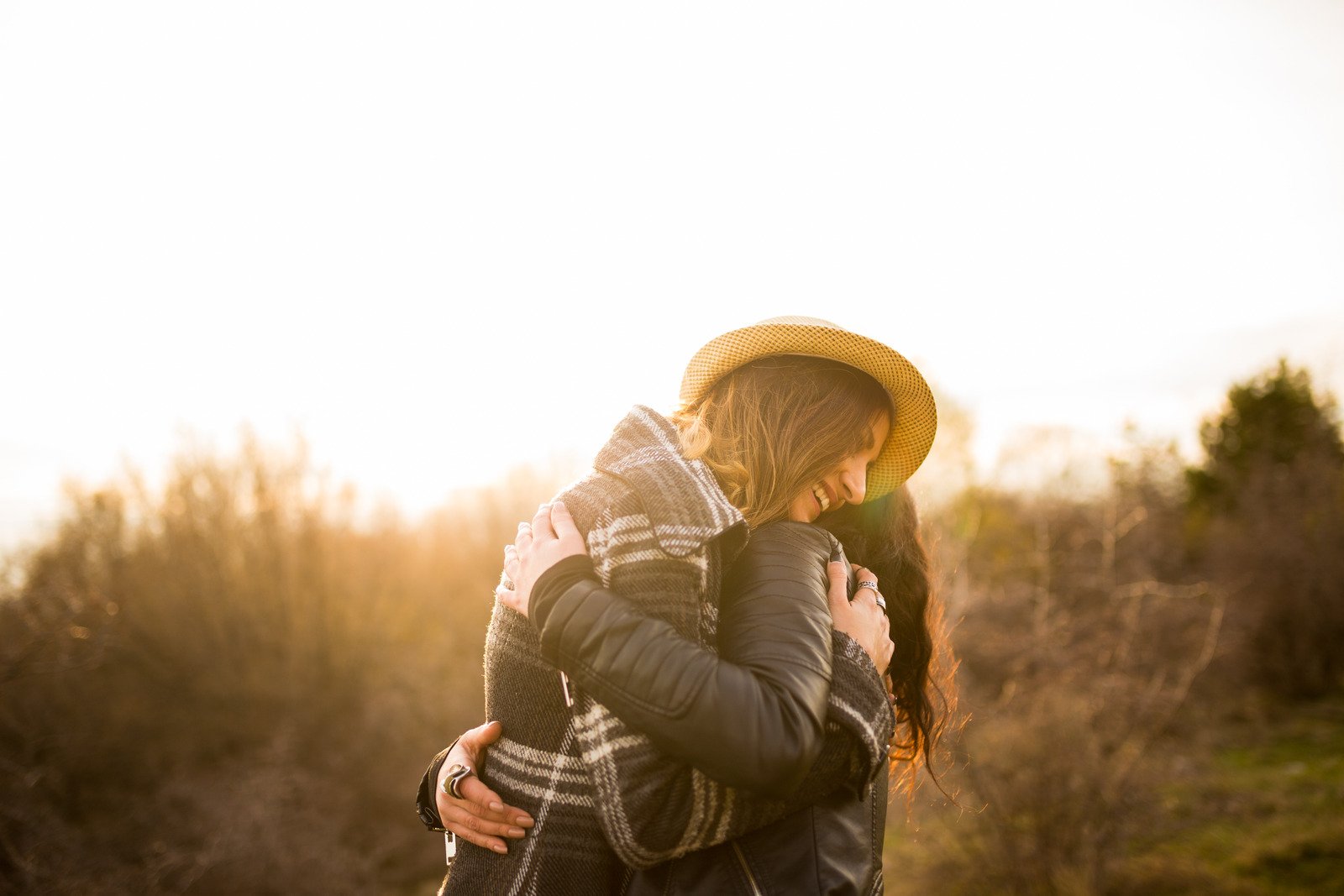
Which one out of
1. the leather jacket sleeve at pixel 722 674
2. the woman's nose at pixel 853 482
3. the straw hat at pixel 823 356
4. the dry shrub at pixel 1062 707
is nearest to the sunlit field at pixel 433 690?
the dry shrub at pixel 1062 707

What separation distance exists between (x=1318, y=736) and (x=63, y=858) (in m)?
14.3

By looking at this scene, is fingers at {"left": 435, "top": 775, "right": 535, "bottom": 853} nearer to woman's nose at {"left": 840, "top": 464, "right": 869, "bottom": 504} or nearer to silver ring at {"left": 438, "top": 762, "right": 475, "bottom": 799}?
silver ring at {"left": 438, "top": 762, "right": 475, "bottom": 799}

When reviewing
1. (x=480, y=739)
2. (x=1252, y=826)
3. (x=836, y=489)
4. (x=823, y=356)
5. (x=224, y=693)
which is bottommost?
(x=1252, y=826)

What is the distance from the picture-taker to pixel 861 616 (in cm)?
142

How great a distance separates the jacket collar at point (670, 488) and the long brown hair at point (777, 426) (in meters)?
0.08

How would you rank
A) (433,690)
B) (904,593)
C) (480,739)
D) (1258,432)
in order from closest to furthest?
(480,739), (904,593), (433,690), (1258,432)

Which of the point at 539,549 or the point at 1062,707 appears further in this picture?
the point at 1062,707

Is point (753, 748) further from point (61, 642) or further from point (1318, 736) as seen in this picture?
point (1318, 736)

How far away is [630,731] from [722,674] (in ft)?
0.74

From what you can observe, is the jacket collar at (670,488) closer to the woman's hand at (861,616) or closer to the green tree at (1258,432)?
the woman's hand at (861,616)

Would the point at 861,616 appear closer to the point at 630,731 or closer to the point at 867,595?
the point at 867,595

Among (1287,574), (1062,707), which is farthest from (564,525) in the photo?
(1287,574)

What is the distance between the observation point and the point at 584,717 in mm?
1241

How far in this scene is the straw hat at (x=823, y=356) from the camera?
1545 millimetres
